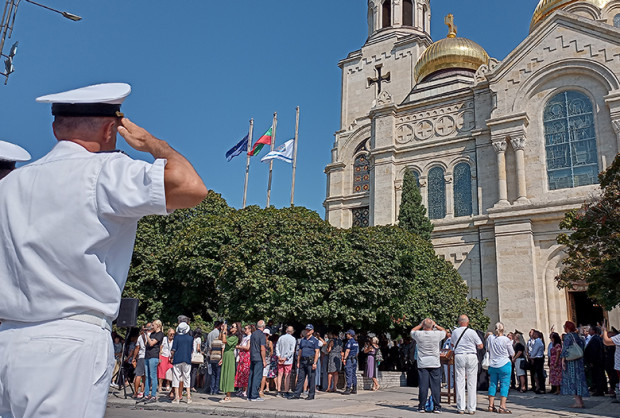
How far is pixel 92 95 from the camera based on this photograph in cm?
208

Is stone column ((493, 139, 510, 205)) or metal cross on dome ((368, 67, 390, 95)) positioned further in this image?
metal cross on dome ((368, 67, 390, 95))

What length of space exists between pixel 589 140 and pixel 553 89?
10.1 ft

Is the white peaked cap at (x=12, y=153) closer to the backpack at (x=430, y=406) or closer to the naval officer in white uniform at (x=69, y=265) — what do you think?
the naval officer in white uniform at (x=69, y=265)

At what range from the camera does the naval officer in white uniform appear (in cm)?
180

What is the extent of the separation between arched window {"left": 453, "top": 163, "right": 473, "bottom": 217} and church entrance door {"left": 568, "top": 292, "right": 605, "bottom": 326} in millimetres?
5933

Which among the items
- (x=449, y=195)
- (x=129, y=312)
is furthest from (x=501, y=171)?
(x=129, y=312)

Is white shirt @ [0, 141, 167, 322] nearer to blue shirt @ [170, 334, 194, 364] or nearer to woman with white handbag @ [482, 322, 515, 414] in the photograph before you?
woman with white handbag @ [482, 322, 515, 414]

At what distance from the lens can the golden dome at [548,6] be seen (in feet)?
94.9

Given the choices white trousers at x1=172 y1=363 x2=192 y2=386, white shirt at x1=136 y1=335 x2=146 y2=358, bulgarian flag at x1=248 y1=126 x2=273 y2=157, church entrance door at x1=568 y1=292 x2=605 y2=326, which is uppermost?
bulgarian flag at x1=248 y1=126 x2=273 y2=157

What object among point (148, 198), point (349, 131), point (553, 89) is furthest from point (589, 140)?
point (148, 198)

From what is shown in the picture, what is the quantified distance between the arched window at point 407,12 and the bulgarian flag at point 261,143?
54.7ft

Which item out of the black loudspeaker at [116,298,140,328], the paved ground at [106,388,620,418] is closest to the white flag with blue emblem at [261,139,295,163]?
the paved ground at [106,388,620,418]

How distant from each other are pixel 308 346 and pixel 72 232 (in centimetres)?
1184

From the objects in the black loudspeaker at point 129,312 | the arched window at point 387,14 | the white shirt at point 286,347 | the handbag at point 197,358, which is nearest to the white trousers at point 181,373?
the handbag at point 197,358
